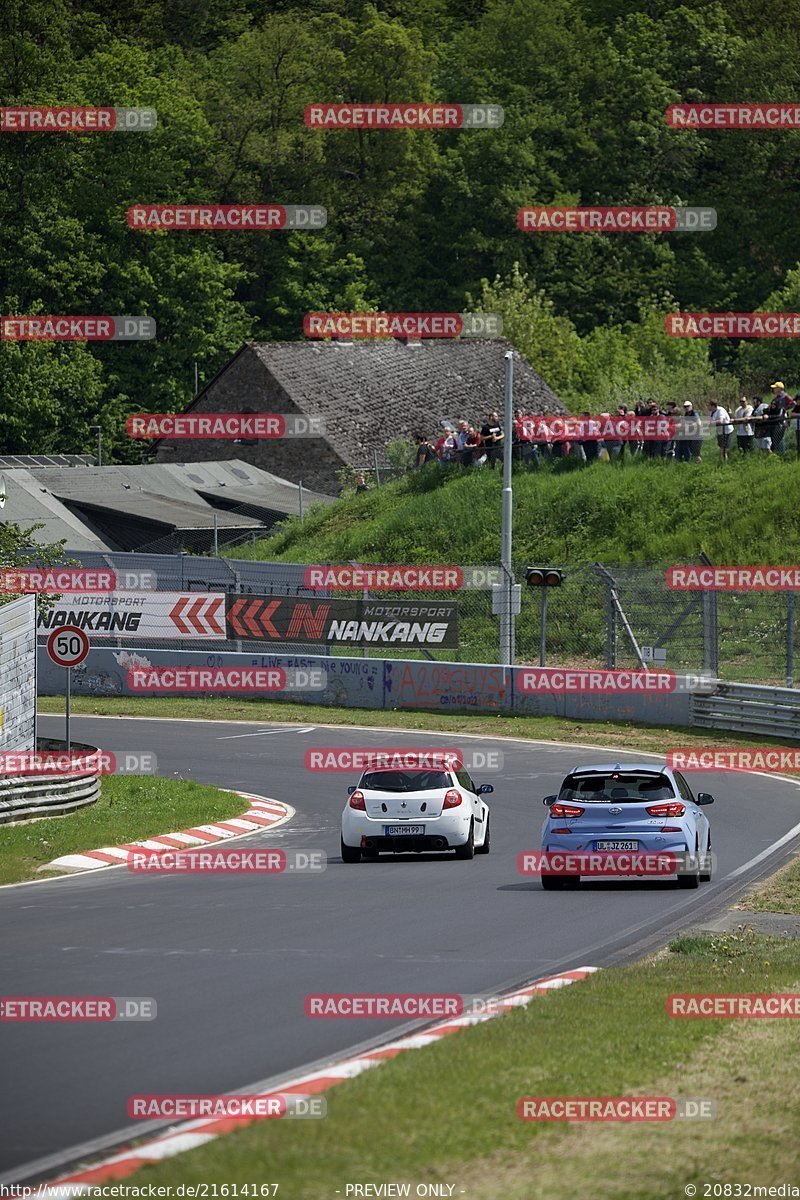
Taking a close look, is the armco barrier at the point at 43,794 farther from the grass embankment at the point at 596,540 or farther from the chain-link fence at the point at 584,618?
the grass embankment at the point at 596,540

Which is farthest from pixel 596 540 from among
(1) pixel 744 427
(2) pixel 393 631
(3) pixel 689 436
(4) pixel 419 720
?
A: (4) pixel 419 720

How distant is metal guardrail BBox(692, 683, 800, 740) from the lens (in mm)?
33531

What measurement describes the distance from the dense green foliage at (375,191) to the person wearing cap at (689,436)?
115ft

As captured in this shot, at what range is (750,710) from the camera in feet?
114

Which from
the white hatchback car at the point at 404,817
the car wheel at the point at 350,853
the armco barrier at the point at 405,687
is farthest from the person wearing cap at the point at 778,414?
the car wheel at the point at 350,853

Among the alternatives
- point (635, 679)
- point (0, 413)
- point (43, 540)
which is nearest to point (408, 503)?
point (43, 540)

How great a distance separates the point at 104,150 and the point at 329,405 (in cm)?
2833

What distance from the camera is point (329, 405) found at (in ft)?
232

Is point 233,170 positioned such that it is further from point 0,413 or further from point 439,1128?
point 439,1128

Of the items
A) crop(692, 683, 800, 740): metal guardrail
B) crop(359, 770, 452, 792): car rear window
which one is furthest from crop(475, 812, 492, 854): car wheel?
crop(692, 683, 800, 740): metal guardrail

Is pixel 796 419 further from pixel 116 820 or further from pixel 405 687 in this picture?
pixel 116 820

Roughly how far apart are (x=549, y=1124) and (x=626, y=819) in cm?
1055

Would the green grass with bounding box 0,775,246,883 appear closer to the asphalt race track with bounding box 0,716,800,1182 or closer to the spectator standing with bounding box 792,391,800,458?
the asphalt race track with bounding box 0,716,800,1182

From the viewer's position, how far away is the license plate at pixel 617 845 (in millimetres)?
18719
